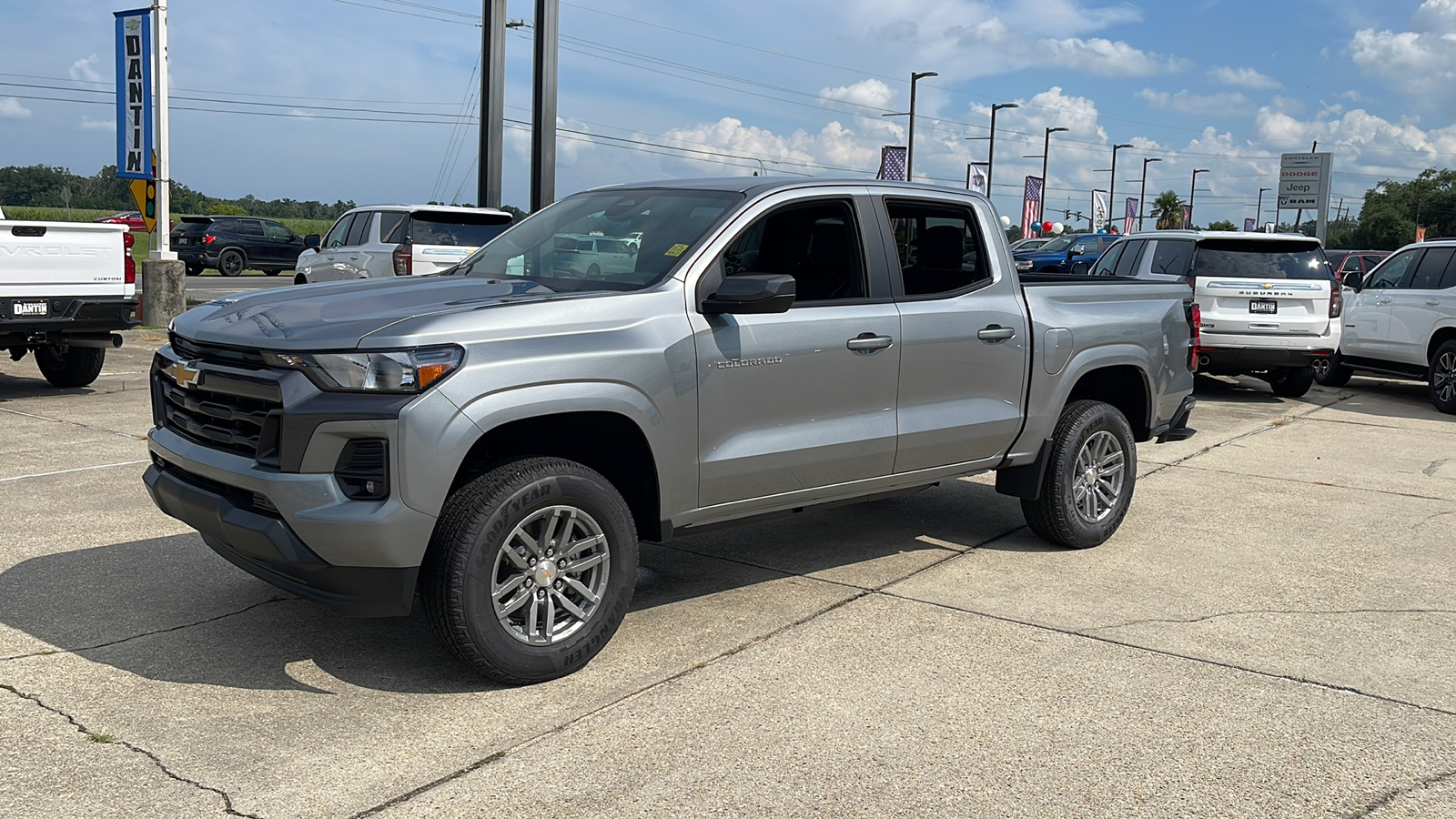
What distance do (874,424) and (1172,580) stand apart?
1.80 m

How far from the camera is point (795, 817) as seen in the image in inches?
136

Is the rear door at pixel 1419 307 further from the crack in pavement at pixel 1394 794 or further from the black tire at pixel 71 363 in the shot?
the black tire at pixel 71 363

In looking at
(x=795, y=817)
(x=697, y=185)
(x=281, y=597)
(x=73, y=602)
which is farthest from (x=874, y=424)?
(x=73, y=602)

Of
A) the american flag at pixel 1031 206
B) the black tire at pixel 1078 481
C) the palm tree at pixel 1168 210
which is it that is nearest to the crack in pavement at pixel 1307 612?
the black tire at pixel 1078 481

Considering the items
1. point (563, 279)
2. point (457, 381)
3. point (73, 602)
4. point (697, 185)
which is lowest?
point (73, 602)

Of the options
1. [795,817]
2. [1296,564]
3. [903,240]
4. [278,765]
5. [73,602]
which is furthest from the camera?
[1296,564]

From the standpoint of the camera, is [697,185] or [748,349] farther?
[697,185]

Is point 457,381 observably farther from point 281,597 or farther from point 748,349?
point 281,597

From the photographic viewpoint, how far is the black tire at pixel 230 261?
34.2 meters

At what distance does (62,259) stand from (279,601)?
6.81 metres

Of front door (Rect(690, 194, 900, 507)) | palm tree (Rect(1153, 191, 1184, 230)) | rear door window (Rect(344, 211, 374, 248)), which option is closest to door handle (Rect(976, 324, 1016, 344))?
front door (Rect(690, 194, 900, 507))

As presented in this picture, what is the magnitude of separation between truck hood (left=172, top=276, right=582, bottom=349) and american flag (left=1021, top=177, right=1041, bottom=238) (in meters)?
47.8

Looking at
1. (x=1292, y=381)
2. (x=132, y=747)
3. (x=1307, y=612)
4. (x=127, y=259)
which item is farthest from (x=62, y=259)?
(x=1292, y=381)

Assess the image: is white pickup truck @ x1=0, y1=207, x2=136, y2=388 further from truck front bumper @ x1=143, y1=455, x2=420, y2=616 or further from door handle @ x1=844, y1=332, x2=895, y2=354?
door handle @ x1=844, y1=332, x2=895, y2=354
